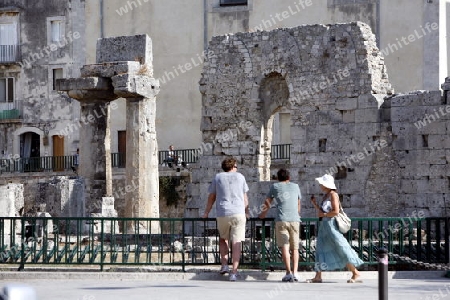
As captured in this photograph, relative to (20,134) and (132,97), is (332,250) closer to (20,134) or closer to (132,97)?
(132,97)

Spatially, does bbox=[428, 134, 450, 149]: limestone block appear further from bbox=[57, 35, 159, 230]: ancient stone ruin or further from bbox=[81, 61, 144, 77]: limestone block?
bbox=[81, 61, 144, 77]: limestone block

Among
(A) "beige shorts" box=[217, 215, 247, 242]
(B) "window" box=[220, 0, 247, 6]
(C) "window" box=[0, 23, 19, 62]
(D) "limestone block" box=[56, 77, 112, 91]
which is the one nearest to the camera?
(A) "beige shorts" box=[217, 215, 247, 242]

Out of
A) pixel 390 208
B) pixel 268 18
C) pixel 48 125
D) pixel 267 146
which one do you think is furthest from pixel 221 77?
pixel 48 125

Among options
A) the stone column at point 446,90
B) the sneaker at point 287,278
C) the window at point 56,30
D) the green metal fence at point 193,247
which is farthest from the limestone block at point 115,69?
the window at point 56,30

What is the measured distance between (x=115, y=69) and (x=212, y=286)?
12774 mm

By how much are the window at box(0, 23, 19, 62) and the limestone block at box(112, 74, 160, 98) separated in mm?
25239

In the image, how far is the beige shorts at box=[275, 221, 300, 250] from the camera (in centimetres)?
1738

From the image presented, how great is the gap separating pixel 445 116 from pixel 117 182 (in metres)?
22.5

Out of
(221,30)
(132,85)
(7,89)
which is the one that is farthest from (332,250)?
(7,89)

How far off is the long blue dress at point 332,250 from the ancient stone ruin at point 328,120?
8402 mm

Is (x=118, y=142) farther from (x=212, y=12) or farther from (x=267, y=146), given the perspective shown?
(x=267, y=146)

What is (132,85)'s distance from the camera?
92.4 ft


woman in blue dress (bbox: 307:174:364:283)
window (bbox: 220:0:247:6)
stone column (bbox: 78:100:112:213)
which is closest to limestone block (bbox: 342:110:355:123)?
stone column (bbox: 78:100:112:213)

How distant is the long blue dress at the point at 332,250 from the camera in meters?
17.1
